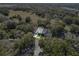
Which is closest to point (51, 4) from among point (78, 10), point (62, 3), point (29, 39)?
point (62, 3)

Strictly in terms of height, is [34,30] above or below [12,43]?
above

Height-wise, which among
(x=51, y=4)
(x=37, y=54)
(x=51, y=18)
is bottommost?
(x=37, y=54)

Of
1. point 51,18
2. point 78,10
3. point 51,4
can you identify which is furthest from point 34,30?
point 78,10

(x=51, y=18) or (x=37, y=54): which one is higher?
(x=51, y=18)

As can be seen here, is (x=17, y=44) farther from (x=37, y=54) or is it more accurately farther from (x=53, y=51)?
(x=53, y=51)

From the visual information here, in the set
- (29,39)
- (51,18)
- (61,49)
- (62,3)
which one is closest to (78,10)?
(62,3)

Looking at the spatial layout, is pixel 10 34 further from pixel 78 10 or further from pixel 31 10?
pixel 78 10
